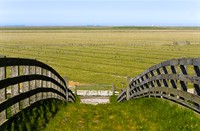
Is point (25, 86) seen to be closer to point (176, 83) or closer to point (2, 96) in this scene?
point (2, 96)

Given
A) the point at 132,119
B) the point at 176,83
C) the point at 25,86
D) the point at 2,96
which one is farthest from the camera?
the point at 176,83

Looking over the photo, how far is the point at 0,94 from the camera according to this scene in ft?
22.5

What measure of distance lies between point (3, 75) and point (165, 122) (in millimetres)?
4285

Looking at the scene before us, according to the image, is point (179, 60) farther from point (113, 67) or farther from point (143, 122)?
point (113, 67)

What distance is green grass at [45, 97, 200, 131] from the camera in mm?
8062

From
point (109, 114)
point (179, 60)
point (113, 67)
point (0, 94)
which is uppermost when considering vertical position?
point (179, 60)

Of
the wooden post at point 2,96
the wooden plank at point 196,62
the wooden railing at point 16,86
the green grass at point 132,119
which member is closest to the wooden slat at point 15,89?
the wooden railing at point 16,86

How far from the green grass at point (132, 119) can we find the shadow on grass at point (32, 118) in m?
0.22

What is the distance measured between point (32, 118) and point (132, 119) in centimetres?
291

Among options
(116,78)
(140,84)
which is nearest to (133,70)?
(116,78)

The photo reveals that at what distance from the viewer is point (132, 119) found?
30.7 ft

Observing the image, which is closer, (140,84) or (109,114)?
(109,114)

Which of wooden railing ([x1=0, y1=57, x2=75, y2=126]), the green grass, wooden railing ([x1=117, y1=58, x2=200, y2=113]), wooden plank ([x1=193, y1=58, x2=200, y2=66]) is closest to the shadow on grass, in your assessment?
wooden railing ([x1=0, y1=57, x2=75, y2=126])

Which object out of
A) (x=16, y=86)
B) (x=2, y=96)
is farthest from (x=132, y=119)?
(x=2, y=96)
